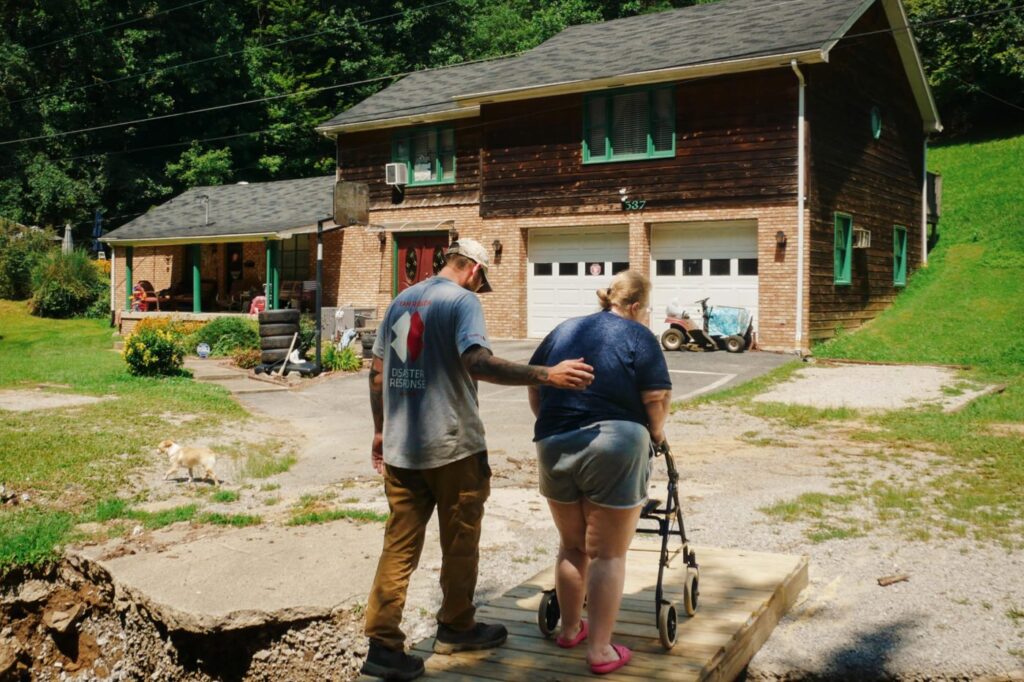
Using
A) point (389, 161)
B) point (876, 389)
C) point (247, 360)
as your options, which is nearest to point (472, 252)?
point (876, 389)

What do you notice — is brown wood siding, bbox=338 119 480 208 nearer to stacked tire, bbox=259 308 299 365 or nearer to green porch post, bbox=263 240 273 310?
green porch post, bbox=263 240 273 310

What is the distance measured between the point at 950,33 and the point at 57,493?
36.6 meters

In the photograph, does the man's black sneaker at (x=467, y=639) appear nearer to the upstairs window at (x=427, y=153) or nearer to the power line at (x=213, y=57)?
the upstairs window at (x=427, y=153)

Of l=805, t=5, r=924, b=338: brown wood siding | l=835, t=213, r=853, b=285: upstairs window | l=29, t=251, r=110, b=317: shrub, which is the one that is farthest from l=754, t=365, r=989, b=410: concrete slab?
l=29, t=251, r=110, b=317: shrub

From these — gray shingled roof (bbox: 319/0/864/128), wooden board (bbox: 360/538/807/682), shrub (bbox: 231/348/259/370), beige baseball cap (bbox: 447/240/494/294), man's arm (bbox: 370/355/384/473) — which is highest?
gray shingled roof (bbox: 319/0/864/128)

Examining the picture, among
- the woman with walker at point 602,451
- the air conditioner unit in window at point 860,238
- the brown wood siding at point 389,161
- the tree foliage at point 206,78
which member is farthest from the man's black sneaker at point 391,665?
the tree foliage at point 206,78

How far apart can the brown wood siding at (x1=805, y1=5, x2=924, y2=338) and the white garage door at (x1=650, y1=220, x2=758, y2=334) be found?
53.5 inches

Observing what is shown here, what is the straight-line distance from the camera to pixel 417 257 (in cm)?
2631

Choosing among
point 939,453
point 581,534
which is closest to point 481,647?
point 581,534

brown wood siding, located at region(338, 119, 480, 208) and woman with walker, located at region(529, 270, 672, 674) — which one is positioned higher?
brown wood siding, located at region(338, 119, 480, 208)

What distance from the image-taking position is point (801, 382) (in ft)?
53.4

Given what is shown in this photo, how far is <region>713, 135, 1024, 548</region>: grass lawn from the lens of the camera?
25.9 feet

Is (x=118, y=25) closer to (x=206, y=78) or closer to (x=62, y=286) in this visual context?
(x=206, y=78)

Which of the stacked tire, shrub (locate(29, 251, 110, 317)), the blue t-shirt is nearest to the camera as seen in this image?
the blue t-shirt
